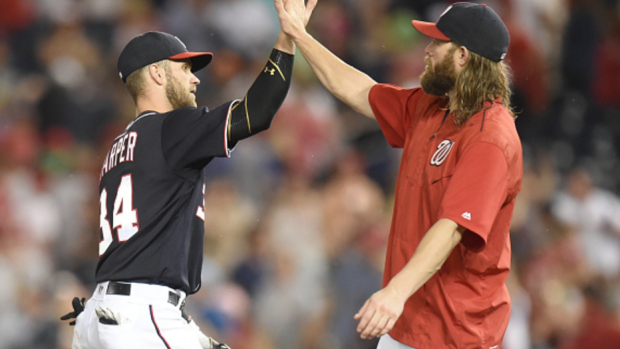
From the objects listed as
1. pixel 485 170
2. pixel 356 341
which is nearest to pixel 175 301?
pixel 485 170

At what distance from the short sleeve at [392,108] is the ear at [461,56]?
1.32 feet

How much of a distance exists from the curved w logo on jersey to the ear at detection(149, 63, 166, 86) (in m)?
1.29

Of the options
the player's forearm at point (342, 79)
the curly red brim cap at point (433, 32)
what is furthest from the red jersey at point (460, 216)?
the player's forearm at point (342, 79)

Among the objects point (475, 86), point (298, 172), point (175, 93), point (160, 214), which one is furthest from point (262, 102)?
point (298, 172)

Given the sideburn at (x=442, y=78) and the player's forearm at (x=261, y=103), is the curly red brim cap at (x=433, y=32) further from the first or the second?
the player's forearm at (x=261, y=103)

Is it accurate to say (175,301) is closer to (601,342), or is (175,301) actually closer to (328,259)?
(328,259)

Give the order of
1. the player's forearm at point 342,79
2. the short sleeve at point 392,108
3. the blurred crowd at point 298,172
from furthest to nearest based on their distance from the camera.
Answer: the blurred crowd at point 298,172 → the player's forearm at point 342,79 → the short sleeve at point 392,108

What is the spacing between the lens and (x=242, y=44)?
28.6ft

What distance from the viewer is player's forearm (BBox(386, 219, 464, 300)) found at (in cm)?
285

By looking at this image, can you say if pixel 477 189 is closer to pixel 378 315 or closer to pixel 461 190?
pixel 461 190

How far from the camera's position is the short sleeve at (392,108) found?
3.72 meters

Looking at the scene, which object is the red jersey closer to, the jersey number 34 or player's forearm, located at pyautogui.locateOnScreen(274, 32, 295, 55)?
player's forearm, located at pyautogui.locateOnScreen(274, 32, 295, 55)

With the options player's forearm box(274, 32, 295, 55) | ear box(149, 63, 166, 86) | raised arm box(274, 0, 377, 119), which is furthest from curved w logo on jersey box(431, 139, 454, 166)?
ear box(149, 63, 166, 86)

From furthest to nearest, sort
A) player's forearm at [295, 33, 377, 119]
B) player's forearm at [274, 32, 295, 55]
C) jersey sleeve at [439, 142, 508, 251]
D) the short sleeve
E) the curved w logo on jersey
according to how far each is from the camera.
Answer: player's forearm at [295, 33, 377, 119]
the short sleeve
player's forearm at [274, 32, 295, 55]
the curved w logo on jersey
jersey sleeve at [439, 142, 508, 251]
